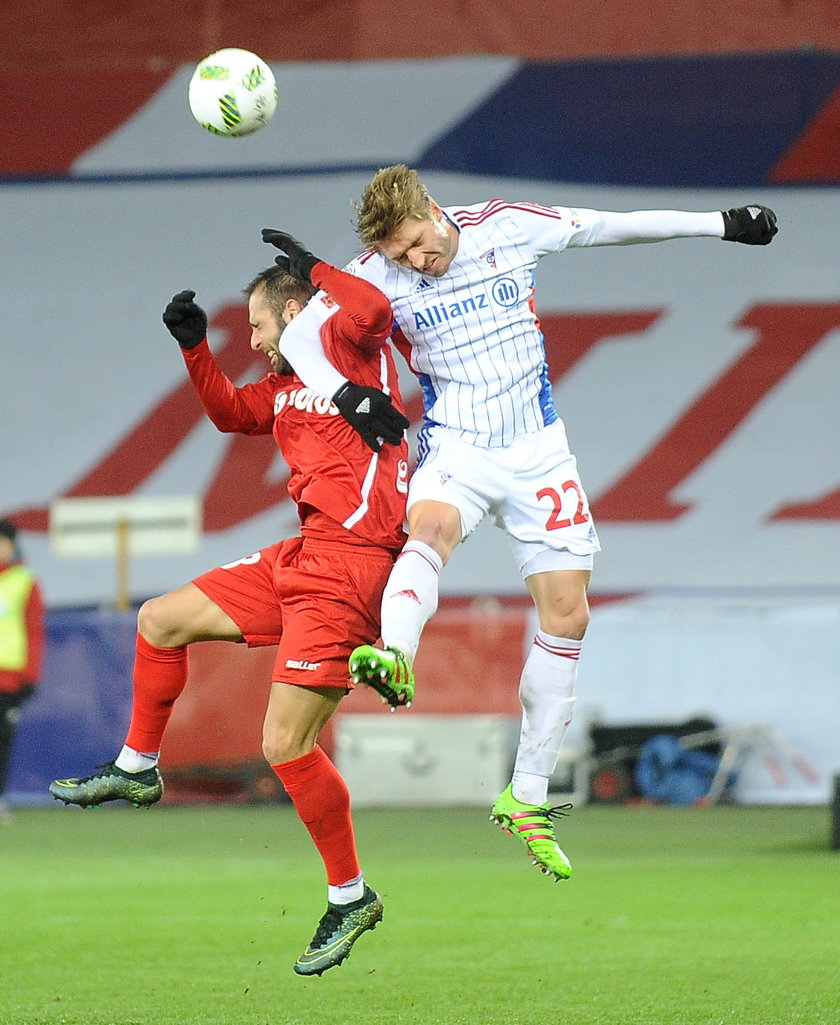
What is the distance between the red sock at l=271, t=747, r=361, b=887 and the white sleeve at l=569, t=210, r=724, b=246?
5.93 ft

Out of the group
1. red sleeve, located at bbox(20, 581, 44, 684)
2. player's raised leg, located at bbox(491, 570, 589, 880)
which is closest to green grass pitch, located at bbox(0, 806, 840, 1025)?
player's raised leg, located at bbox(491, 570, 589, 880)

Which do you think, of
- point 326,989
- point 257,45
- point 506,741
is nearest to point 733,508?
point 506,741

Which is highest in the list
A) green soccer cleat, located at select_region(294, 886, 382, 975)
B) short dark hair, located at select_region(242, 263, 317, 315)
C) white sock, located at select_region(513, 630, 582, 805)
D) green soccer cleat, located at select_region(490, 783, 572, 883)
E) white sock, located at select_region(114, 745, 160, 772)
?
short dark hair, located at select_region(242, 263, 317, 315)

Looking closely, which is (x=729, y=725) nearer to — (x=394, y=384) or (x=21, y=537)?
(x=21, y=537)

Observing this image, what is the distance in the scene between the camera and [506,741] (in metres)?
12.4

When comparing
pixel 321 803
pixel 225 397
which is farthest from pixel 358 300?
pixel 321 803

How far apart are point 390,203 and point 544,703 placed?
1609mm

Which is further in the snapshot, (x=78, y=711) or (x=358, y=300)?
(x=78, y=711)

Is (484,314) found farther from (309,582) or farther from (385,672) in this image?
(385,672)

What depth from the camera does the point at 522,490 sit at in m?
5.21

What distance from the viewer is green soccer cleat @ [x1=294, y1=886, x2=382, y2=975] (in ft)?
16.8

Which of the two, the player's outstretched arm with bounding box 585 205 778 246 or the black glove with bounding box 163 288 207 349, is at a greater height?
the player's outstretched arm with bounding box 585 205 778 246

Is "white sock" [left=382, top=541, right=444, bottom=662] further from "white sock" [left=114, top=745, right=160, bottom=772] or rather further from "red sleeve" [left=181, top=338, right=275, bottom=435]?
"white sock" [left=114, top=745, right=160, bottom=772]

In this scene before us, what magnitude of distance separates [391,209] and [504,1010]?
250cm
